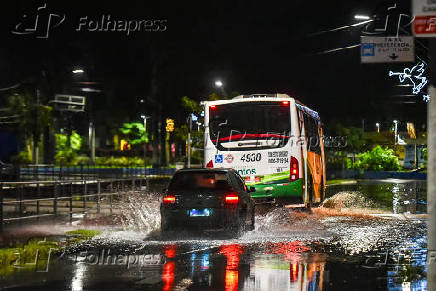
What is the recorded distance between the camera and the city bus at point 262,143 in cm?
1983

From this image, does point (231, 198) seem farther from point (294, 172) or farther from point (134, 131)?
point (134, 131)

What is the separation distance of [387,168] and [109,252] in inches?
2038

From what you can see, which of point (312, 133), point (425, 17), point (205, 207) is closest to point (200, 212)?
point (205, 207)

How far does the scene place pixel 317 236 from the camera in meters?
15.1

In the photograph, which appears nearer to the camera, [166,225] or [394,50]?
[394,50]

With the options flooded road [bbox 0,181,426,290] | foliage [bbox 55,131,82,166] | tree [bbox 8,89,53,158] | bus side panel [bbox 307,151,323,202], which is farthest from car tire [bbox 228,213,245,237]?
foliage [bbox 55,131,82,166]

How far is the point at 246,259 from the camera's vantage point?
11.5 m

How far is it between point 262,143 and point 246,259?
8.84m

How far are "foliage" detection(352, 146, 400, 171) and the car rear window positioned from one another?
4574 cm

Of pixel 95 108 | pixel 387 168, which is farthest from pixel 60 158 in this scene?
pixel 387 168

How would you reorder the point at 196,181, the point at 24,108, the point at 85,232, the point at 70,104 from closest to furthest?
the point at 196,181
the point at 85,232
the point at 24,108
the point at 70,104

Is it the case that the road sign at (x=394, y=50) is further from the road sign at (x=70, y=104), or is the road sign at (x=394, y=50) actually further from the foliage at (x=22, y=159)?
the foliage at (x=22, y=159)

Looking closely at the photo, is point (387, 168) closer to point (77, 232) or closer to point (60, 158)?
point (60, 158)

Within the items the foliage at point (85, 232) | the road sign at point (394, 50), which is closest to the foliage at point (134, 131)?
the foliage at point (85, 232)
